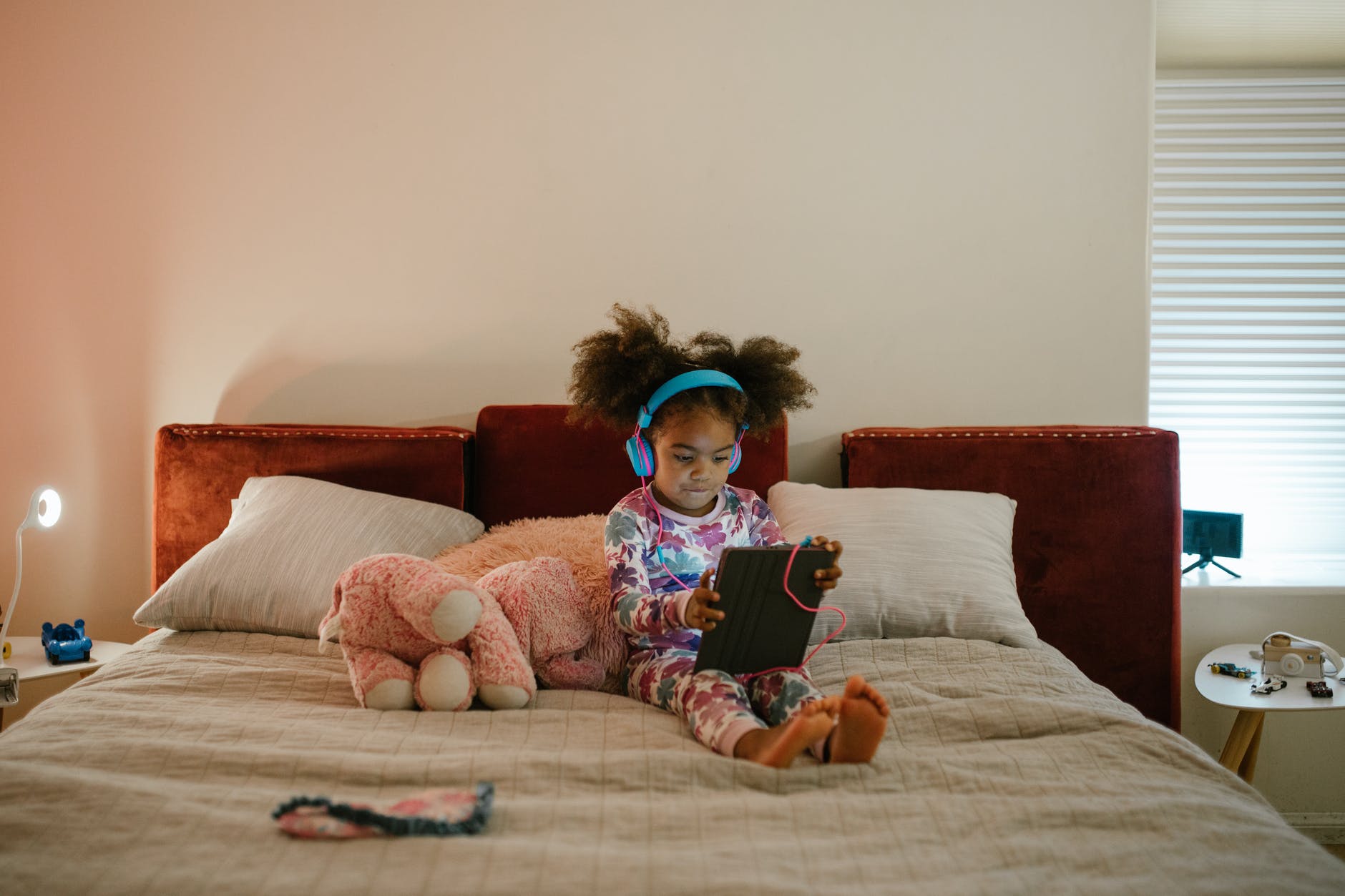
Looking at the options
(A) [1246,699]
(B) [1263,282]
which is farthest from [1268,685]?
(B) [1263,282]

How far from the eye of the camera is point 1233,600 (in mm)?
2361

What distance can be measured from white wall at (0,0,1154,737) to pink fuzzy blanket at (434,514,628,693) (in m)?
0.51

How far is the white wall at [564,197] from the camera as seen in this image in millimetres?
2420

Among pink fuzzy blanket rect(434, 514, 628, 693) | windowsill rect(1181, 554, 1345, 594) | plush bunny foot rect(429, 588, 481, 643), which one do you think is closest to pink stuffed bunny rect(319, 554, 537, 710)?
plush bunny foot rect(429, 588, 481, 643)

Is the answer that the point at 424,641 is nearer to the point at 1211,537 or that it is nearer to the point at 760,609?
the point at 760,609

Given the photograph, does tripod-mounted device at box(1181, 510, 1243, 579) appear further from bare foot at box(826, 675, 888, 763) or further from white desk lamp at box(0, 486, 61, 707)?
white desk lamp at box(0, 486, 61, 707)

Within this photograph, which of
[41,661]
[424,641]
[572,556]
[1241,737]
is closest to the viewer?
[424,641]

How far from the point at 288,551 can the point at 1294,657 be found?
2.07 metres

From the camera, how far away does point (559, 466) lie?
2.26 m

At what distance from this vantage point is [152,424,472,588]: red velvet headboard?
2266 mm

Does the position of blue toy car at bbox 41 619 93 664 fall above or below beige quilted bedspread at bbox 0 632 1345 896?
below

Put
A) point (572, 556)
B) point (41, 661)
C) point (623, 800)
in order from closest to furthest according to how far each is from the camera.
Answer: point (623, 800), point (572, 556), point (41, 661)

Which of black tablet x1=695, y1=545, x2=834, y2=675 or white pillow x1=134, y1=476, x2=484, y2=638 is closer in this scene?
black tablet x1=695, y1=545, x2=834, y2=675

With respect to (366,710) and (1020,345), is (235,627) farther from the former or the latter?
(1020,345)
